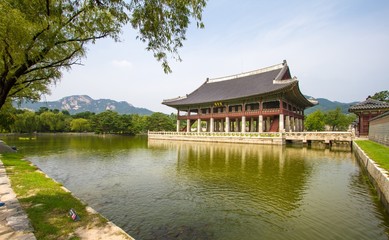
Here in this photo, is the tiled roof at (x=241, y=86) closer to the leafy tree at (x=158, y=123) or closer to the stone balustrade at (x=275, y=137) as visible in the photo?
the stone balustrade at (x=275, y=137)

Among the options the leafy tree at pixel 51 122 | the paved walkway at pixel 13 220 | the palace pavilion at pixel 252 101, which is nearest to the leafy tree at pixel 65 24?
the paved walkway at pixel 13 220

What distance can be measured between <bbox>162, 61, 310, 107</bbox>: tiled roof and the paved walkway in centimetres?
3199

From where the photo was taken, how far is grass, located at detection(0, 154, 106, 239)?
4.64m

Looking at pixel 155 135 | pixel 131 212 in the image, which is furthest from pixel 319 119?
pixel 131 212

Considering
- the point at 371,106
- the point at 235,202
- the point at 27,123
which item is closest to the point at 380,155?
the point at 235,202

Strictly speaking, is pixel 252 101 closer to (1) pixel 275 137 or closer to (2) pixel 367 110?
(1) pixel 275 137

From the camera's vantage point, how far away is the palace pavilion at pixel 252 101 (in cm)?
3519

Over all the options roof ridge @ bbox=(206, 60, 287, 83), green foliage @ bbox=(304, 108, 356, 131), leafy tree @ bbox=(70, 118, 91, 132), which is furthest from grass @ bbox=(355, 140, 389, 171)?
leafy tree @ bbox=(70, 118, 91, 132)

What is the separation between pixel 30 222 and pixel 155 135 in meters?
43.0

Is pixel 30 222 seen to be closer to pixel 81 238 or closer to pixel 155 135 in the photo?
pixel 81 238

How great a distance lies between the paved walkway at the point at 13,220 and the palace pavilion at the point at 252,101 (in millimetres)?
31983

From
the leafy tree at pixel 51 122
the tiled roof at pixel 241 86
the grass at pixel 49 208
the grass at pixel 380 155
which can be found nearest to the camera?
the grass at pixel 49 208

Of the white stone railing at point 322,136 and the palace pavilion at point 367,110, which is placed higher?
the palace pavilion at point 367,110

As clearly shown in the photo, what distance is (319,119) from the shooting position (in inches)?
2307
